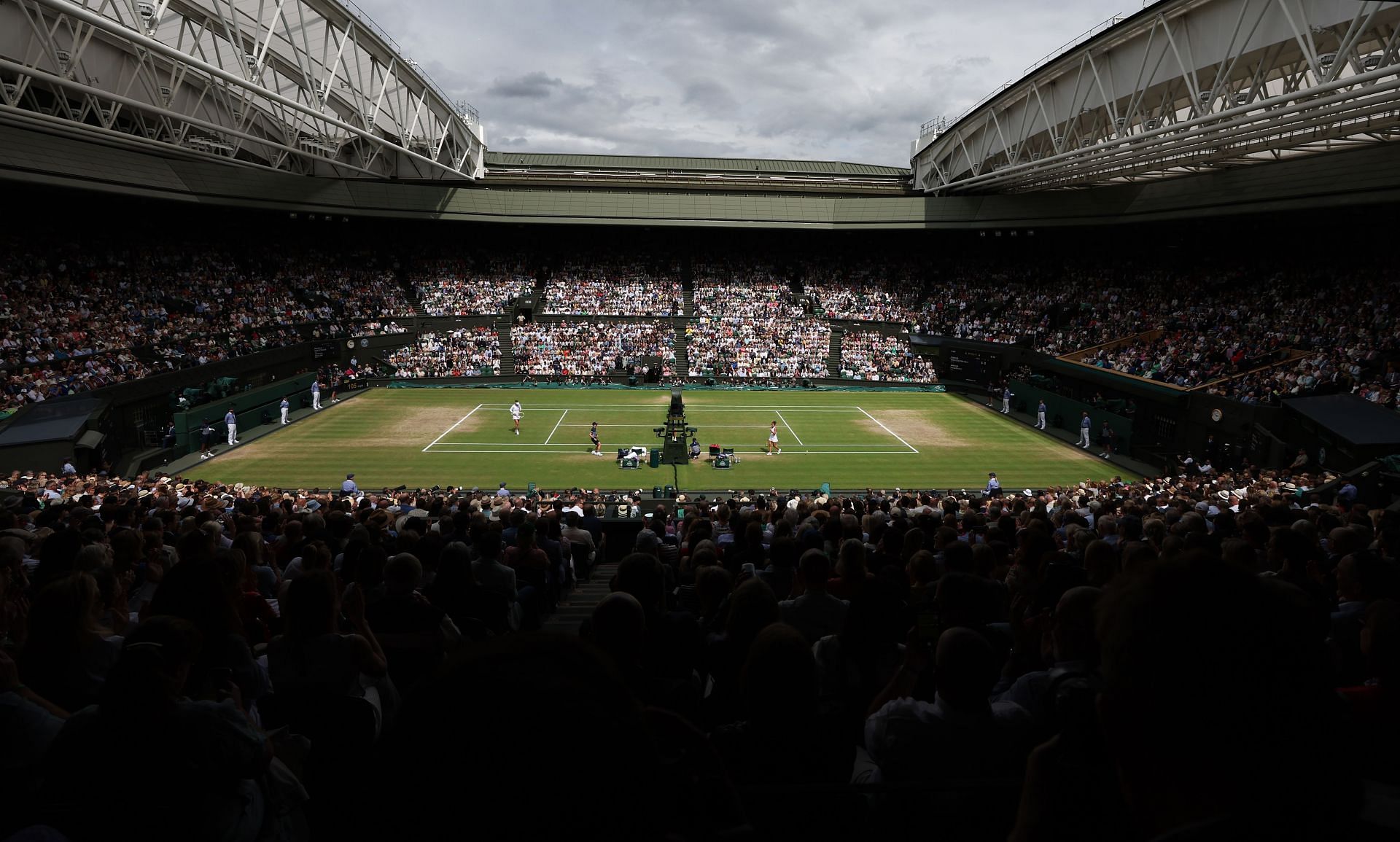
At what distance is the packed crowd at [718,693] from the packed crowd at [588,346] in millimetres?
39837

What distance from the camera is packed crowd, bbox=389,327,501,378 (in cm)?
4647

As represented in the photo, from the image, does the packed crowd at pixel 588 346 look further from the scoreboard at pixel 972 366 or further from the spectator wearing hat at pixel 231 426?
the spectator wearing hat at pixel 231 426

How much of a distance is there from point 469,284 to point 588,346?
1272cm

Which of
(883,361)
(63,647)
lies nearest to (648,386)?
(883,361)

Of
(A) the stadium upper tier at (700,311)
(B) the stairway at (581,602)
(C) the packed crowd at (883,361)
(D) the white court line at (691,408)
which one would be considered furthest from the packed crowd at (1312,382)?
(B) the stairway at (581,602)

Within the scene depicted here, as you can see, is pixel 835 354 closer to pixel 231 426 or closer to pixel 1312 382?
pixel 1312 382

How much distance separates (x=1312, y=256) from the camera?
3503 centimetres

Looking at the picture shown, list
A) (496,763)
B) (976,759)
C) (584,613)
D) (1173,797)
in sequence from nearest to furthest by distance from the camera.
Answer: (496,763)
(1173,797)
(976,759)
(584,613)

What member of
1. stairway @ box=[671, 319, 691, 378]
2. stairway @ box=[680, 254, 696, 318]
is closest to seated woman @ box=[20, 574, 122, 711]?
stairway @ box=[671, 319, 691, 378]

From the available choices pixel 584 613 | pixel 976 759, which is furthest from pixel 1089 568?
pixel 584 613

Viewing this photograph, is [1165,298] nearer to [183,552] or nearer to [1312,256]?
[1312,256]

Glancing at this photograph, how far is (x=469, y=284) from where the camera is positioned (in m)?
55.7

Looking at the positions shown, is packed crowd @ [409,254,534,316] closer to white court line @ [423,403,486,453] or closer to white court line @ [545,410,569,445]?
white court line @ [423,403,486,453]

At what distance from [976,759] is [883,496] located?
1500cm
